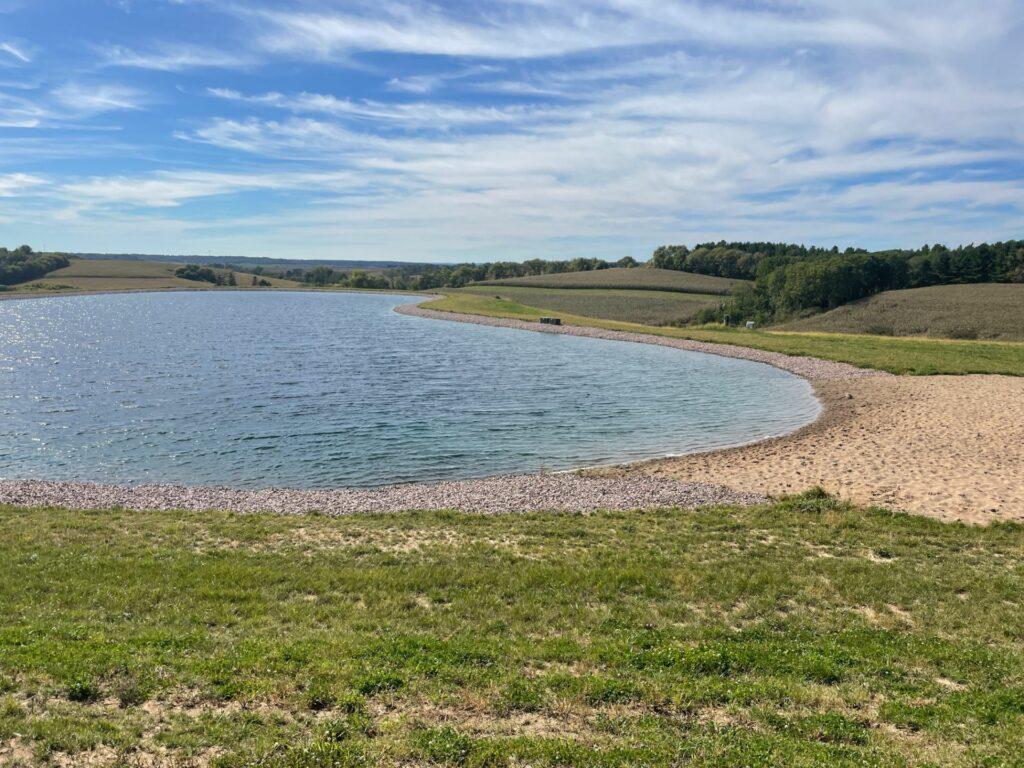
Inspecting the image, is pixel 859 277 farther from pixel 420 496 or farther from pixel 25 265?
pixel 25 265

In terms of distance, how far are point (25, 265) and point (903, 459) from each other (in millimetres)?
209295

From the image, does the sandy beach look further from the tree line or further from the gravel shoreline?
the tree line

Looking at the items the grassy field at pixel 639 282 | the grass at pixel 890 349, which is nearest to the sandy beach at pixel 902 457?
the grass at pixel 890 349

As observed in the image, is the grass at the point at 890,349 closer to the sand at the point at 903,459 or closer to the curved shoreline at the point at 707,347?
the curved shoreline at the point at 707,347

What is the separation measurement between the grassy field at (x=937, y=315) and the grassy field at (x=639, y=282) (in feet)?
125

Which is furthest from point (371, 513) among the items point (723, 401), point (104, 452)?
point (723, 401)

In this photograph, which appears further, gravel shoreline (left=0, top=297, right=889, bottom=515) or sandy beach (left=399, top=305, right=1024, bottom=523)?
sandy beach (left=399, top=305, right=1024, bottom=523)

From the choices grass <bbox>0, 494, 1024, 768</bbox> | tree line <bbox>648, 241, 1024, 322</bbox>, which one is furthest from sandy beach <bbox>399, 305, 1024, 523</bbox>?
tree line <bbox>648, 241, 1024, 322</bbox>

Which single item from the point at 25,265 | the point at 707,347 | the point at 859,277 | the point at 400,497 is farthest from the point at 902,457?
the point at 25,265

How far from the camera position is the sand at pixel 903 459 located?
18422 mm

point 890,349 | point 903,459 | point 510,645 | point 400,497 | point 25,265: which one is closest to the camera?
point 510,645

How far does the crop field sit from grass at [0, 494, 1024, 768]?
8708cm

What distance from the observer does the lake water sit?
24.2 m

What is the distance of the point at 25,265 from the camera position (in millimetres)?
175000
